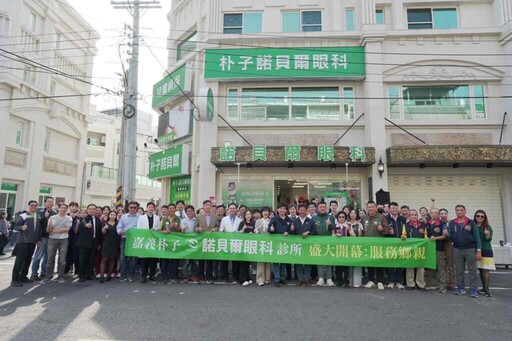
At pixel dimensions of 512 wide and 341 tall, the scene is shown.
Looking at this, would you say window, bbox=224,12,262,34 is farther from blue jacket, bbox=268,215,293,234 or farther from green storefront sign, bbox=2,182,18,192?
green storefront sign, bbox=2,182,18,192

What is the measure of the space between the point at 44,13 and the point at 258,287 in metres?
25.8

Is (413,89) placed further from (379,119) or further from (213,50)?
(213,50)

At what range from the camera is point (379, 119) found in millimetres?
13602

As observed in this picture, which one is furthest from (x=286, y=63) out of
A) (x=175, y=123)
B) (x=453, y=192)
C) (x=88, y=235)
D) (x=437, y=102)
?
(x=88, y=235)

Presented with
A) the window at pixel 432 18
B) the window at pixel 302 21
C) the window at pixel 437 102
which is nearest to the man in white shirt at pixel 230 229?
the window at pixel 437 102

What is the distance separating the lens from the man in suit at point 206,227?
823 centimetres

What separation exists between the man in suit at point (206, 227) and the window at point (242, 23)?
9.86m

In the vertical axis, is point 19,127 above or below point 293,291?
above

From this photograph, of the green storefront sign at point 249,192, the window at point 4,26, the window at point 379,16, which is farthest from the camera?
the window at point 4,26

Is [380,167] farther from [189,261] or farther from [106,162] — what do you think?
[106,162]

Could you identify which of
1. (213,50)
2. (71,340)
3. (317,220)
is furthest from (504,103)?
(71,340)

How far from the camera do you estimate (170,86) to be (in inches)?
663

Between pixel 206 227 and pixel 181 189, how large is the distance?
26.2 feet

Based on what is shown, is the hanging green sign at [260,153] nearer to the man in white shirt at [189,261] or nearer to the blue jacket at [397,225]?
the man in white shirt at [189,261]
